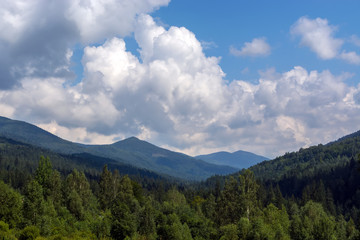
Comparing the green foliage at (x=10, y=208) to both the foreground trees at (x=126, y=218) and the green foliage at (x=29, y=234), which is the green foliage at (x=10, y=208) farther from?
the green foliage at (x=29, y=234)

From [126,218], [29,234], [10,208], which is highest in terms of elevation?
[126,218]

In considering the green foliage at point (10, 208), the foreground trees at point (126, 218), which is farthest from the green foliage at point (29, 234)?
the green foliage at point (10, 208)

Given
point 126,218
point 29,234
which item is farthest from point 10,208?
point 126,218

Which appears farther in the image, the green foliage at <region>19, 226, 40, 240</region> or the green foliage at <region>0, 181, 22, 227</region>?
the green foliage at <region>0, 181, 22, 227</region>

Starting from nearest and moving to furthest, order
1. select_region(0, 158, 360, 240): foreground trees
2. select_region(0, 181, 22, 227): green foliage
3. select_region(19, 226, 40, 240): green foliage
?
select_region(19, 226, 40, 240): green foliage → select_region(0, 158, 360, 240): foreground trees → select_region(0, 181, 22, 227): green foliage

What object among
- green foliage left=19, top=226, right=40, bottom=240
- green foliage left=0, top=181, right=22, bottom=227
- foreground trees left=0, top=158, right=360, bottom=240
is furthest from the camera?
green foliage left=0, top=181, right=22, bottom=227

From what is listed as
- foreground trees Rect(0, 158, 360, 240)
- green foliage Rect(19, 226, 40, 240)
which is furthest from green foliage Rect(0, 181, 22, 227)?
green foliage Rect(19, 226, 40, 240)

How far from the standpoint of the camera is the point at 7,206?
75.1m

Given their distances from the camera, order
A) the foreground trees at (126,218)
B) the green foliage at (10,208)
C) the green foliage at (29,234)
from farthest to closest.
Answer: the green foliage at (10,208) < the foreground trees at (126,218) < the green foliage at (29,234)

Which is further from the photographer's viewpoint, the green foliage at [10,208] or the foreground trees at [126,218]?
the green foliage at [10,208]

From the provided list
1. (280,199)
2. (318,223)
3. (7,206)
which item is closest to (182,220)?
(318,223)

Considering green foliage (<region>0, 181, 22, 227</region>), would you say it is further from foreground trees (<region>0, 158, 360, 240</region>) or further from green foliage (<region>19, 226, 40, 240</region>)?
green foliage (<region>19, 226, 40, 240</region>)

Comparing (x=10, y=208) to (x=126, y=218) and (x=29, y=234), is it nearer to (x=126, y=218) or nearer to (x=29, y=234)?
(x=29, y=234)

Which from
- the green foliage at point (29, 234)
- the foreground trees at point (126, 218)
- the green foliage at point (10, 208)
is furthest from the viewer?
the green foliage at point (10, 208)
